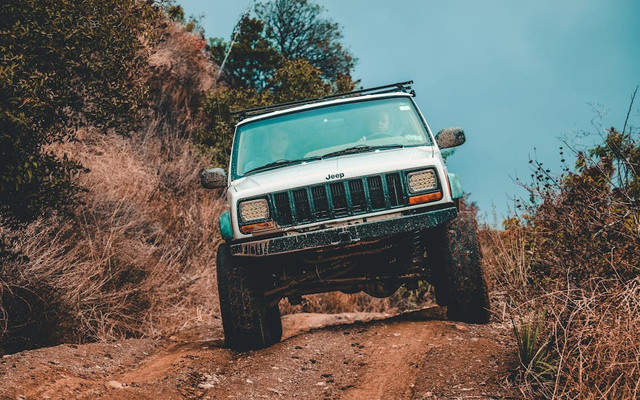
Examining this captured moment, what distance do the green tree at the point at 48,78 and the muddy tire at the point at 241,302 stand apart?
2267 millimetres

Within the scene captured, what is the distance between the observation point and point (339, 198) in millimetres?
5504

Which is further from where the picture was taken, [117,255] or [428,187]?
[117,255]

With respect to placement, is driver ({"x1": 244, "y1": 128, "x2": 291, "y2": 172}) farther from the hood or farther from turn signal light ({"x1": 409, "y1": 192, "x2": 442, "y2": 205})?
turn signal light ({"x1": 409, "y1": 192, "x2": 442, "y2": 205})

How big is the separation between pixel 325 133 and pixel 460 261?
71.9 inches

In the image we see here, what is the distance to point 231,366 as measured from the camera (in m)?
5.65

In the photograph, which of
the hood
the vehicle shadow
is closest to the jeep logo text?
the hood

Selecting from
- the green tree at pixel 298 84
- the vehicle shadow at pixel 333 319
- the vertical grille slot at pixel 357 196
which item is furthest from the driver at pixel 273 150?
the green tree at pixel 298 84

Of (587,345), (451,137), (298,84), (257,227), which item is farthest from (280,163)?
(298,84)

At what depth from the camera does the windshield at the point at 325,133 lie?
246 inches

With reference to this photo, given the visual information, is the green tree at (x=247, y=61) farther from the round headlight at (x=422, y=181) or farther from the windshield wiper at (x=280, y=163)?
the round headlight at (x=422, y=181)

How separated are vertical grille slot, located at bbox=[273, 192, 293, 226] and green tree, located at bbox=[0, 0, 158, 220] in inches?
101

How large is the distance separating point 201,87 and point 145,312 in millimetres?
11975

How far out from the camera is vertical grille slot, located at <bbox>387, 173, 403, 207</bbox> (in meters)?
5.46

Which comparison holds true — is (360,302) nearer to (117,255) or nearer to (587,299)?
(117,255)
